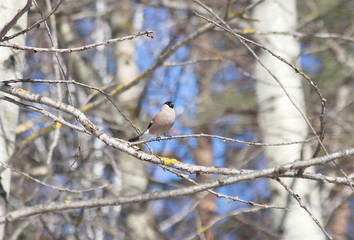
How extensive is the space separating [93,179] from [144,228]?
4.68 ft

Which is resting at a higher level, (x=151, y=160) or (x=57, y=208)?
(x=151, y=160)

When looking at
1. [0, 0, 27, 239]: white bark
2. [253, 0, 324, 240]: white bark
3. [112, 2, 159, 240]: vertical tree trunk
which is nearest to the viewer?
[0, 0, 27, 239]: white bark

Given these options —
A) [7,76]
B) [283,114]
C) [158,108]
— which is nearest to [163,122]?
[7,76]

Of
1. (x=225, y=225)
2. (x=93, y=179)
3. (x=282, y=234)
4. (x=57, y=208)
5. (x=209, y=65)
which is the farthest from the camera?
(x=209, y=65)

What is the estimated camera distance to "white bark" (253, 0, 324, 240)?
4547mm

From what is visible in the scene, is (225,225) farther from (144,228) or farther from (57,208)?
(57,208)

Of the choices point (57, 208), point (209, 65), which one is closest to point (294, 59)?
point (57, 208)

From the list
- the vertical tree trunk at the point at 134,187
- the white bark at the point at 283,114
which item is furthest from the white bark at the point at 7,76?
the vertical tree trunk at the point at 134,187

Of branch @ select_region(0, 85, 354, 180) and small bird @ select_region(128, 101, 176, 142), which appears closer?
branch @ select_region(0, 85, 354, 180)

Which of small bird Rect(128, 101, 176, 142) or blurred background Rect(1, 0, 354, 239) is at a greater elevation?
blurred background Rect(1, 0, 354, 239)

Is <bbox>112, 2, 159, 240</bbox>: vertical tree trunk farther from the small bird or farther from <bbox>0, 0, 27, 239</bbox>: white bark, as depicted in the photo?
<bbox>0, 0, 27, 239</bbox>: white bark

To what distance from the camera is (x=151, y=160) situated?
218cm

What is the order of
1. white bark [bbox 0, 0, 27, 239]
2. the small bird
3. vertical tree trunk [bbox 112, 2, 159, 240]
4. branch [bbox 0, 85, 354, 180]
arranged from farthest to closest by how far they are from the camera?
vertical tree trunk [bbox 112, 2, 159, 240] → the small bird → white bark [bbox 0, 0, 27, 239] → branch [bbox 0, 85, 354, 180]

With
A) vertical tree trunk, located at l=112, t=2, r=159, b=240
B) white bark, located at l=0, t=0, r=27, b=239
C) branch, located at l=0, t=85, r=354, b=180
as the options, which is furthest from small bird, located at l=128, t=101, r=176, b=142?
vertical tree trunk, located at l=112, t=2, r=159, b=240
